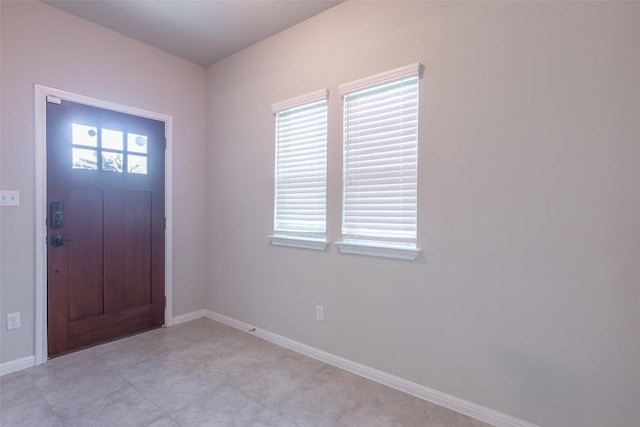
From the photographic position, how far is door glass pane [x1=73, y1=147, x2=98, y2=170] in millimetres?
2787

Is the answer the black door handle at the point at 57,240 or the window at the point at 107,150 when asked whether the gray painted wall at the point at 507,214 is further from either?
the black door handle at the point at 57,240

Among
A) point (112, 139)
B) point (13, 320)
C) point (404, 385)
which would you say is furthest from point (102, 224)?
point (404, 385)

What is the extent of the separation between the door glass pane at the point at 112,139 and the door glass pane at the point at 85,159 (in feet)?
0.44

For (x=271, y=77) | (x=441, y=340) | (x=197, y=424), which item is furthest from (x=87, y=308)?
(x=441, y=340)

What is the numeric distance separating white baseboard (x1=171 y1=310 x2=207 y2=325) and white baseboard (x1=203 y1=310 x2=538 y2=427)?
88 cm

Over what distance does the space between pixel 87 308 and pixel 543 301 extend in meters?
3.55

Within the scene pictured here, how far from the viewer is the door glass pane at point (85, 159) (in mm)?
2787

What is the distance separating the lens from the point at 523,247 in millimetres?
1807

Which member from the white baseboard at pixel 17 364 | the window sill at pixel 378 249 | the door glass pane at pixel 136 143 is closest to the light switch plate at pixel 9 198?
the door glass pane at pixel 136 143

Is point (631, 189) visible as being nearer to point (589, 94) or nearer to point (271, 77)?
point (589, 94)

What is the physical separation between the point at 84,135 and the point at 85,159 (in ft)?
0.71

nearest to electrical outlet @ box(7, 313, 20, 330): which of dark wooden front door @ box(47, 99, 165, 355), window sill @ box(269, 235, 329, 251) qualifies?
dark wooden front door @ box(47, 99, 165, 355)

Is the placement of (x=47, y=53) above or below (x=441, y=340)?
above

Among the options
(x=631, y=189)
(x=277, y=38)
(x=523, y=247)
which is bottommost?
(x=523, y=247)
